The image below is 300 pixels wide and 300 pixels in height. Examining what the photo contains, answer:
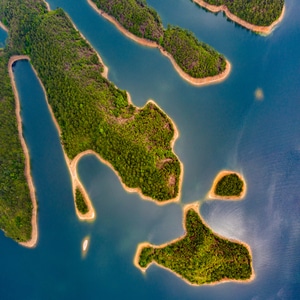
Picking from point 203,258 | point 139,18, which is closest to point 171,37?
point 139,18

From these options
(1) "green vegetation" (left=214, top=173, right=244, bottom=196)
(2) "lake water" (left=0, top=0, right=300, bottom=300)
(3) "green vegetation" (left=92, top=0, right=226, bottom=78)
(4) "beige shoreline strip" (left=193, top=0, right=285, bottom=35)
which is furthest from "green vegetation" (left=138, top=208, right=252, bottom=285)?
(4) "beige shoreline strip" (left=193, top=0, right=285, bottom=35)

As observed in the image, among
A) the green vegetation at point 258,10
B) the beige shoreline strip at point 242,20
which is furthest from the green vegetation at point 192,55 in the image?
the green vegetation at point 258,10

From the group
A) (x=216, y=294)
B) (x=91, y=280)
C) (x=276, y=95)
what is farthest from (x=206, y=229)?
(x=276, y=95)

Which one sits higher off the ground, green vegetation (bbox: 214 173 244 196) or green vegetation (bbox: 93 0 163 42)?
green vegetation (bbox: 93 0 163 42)

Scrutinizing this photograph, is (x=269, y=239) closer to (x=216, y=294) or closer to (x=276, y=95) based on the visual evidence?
(x=216, y=294)

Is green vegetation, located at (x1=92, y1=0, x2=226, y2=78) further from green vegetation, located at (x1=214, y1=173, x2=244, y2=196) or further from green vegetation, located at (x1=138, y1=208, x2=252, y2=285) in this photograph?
green vegetation, located at (x1=138, y1=208, x2=252, y2=285)

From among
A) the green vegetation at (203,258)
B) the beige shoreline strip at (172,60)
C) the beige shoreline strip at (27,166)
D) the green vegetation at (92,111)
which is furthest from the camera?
the beige shoreline strip at (172,60)

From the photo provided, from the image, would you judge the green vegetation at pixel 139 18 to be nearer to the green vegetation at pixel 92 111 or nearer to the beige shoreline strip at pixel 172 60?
the beige shoreline strip at pixel 172 60
